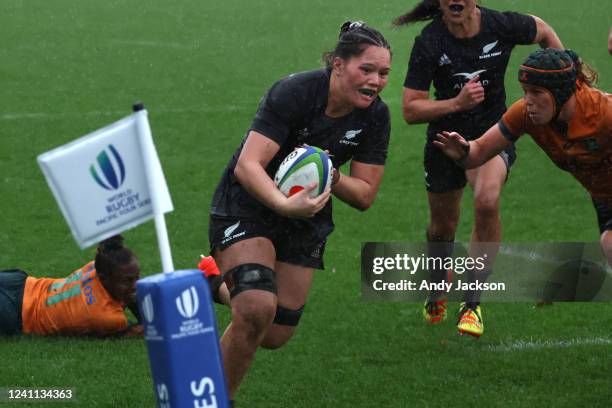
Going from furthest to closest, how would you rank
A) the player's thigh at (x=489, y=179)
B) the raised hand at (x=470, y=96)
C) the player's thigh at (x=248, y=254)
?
the player's thigh at (x=489, y=179) → the raised hand at (x=470, y=96) → the player's thigh at (x=248, y=254)

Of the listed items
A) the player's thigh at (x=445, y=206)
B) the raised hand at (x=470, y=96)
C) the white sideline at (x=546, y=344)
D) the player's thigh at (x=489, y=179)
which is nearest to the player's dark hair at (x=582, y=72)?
the raised hand at (x=470, y=96)

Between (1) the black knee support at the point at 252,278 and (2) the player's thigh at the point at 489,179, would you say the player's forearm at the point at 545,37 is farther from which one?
(1) the black knee support at the point at 252,278

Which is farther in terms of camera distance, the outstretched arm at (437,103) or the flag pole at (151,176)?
the outstretched arm at (437,103)

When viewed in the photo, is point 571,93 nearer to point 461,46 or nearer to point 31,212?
point 461,46

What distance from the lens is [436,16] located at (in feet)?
29.3

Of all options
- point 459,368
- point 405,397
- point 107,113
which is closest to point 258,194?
point 405,397

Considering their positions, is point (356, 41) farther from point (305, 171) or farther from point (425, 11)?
point (425, 11)

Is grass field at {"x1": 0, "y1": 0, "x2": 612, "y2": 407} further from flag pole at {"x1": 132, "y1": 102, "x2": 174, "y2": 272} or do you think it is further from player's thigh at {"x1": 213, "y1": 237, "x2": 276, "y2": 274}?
flag pole at {"x1": 132, "y1": 102, "x2": 174, "y2": 272}

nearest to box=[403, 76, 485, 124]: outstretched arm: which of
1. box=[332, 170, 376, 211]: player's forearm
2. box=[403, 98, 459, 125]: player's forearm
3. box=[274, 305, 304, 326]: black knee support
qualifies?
box=[403, 98, 459, 125]: player's forearm

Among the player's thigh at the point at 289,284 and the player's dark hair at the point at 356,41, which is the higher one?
the player's dark hair at the point at 356,41

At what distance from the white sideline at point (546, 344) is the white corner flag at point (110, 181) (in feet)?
12.6

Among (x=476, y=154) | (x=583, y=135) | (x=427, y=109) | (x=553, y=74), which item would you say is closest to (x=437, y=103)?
(x=427, y=109)

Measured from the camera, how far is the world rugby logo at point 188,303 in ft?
14.7

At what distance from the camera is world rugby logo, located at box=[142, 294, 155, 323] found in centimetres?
450
